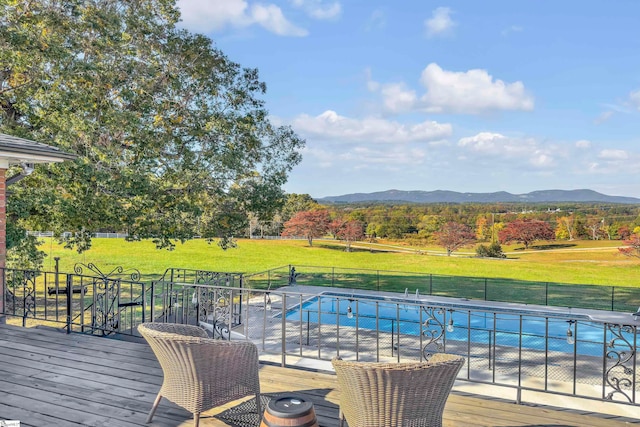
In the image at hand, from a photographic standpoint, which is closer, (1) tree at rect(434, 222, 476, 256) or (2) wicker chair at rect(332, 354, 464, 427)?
(2) wicker chair at rect(332, 354, 464, 427)

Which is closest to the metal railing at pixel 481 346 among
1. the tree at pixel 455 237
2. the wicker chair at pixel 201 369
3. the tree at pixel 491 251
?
the wicker chair at pixel 201 369

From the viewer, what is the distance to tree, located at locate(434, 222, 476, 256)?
28.4 m

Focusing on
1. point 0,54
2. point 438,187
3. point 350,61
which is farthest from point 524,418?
point 438,187

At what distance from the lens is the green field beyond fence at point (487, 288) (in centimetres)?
1609

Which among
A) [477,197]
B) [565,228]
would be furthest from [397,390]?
[477,197]

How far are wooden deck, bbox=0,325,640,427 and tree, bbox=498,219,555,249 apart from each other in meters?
26.4

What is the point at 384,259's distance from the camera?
29.7 meters

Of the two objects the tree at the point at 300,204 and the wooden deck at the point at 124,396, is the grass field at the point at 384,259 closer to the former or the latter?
the tree at the point at 300,204

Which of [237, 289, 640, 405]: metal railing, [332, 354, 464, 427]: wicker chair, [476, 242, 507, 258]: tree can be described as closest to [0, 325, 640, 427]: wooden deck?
[332, 354, 464, 427]: wicker chair

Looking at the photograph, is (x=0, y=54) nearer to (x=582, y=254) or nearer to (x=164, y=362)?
(x=164, y=362)

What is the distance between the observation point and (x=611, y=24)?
20234mm

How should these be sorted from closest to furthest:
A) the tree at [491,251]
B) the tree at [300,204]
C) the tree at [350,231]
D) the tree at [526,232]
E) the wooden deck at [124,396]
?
1. the wooden deck at [124,396]
2. the tree at [491,251]
3. the tree at [526,232]
4. the tree at [350,231]
5. the tree at [300,204]

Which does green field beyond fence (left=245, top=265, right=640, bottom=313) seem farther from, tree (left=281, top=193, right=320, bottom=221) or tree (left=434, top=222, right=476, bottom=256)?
tree (left=281, top=193, right=320, bottom=221)

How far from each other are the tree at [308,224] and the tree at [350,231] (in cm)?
108
